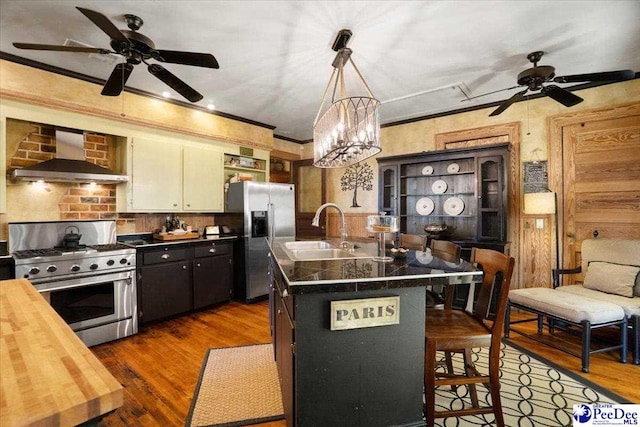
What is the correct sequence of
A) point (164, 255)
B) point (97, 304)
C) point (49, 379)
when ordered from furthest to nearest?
point (164, 255)
point (97, 304)
point (49, 379)

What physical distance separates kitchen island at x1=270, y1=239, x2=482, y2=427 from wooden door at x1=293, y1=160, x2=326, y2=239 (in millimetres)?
4356

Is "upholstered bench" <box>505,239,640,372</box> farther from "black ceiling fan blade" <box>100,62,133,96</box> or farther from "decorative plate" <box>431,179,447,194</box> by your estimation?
"black ceiling fan blade" <box>100,62,133,96</box>

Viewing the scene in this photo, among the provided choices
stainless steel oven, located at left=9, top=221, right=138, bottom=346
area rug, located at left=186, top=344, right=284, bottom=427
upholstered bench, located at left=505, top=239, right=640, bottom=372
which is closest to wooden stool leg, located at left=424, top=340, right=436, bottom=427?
area rug, located at left=186, top=344, right=284, bottom=427

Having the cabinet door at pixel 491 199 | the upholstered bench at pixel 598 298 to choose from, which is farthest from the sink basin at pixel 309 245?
the cabinet door at pixel 491 199

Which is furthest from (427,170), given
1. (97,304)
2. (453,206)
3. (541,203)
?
(97,304)

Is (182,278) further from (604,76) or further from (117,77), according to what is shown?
(604,76)

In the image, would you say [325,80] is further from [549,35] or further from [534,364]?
[534,364]

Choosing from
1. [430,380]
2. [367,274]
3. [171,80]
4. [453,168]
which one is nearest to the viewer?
[367,274]

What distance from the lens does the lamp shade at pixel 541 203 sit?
3338 mm

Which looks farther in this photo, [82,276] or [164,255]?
[164,255]

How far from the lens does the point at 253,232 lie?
4305mm

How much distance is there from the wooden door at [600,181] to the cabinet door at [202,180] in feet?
14.7

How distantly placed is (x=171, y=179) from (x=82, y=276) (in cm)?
152

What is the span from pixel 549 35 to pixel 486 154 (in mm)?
1531
